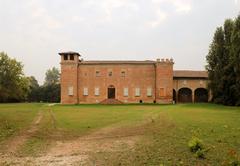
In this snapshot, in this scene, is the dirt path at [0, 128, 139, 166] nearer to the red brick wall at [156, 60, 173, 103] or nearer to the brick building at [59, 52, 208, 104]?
the brick building at [59, 52, 208, 104]

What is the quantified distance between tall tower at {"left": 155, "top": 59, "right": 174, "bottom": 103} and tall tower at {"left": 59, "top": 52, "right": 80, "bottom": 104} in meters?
12.7

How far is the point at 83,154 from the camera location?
10.4m

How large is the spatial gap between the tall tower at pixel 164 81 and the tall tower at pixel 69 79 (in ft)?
41.6

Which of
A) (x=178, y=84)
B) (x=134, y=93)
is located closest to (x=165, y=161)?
(x=134, y=93)

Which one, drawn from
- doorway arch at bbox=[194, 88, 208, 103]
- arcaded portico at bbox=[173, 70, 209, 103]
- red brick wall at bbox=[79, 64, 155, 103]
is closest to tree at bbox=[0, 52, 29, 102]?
red brick wall at bbox=[79, 64, 155, 103]

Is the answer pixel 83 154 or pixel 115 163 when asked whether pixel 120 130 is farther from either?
pixel 115 163

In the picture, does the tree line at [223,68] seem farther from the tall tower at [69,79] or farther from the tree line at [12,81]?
the tree line at [12,81]

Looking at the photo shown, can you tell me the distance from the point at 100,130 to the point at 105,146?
485cm

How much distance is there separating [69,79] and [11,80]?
1705 centimetres

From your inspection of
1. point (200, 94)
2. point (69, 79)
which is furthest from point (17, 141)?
point (200, 94)

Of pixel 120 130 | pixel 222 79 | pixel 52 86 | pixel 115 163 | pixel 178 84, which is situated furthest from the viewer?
pixel 52 86

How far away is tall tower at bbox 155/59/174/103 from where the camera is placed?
55438 mm

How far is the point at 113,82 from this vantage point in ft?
185

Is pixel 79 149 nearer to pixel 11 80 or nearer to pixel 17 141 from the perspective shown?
pixel 17 141
